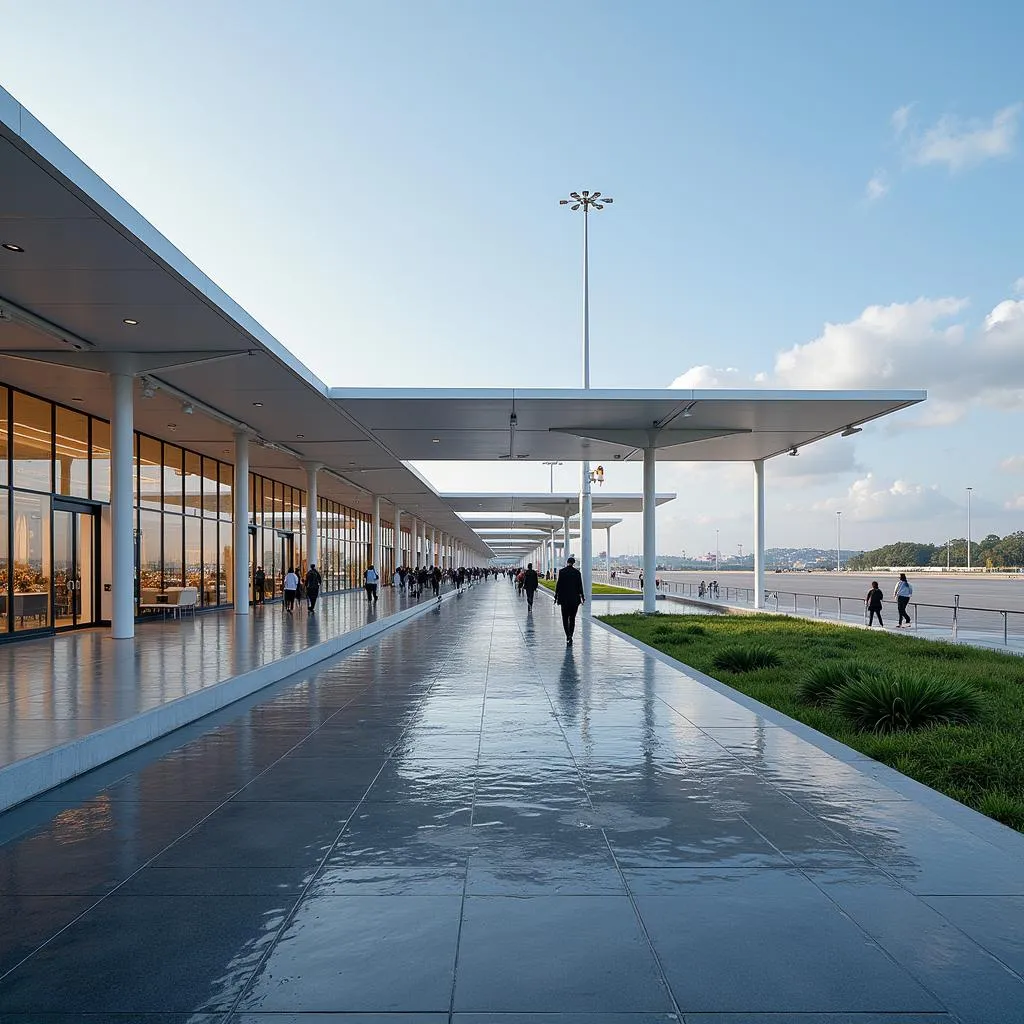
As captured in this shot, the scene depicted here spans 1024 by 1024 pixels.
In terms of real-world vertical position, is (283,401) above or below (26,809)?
above

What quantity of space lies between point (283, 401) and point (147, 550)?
6354 millimetres

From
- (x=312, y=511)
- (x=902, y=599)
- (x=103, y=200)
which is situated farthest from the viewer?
(x=312, y=511)

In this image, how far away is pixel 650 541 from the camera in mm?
27547

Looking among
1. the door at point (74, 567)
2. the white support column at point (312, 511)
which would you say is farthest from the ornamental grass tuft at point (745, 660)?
the white support column at point (312, 511)

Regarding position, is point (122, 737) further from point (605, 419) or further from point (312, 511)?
point (312, 511)

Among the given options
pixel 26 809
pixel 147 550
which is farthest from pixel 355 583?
pixel 26 809

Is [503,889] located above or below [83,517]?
below

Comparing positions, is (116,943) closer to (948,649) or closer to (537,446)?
(948,649)

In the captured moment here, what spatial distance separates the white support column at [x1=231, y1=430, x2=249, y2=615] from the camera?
24.3 meters

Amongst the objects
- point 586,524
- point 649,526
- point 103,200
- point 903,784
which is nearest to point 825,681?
point 903,784

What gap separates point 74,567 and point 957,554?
594 feet

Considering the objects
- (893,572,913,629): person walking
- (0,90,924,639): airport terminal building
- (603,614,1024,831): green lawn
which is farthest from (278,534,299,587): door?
(893,572,913,629): person walking

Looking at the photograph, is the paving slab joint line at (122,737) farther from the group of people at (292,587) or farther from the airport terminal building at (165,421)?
the group of people at (292,587)

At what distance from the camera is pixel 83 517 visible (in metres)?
19.6
